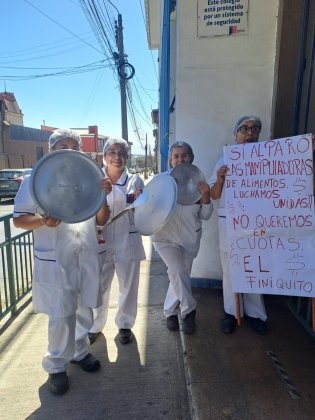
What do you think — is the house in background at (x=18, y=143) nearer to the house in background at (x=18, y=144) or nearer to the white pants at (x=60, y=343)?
the house in background at (x=18, y=144)

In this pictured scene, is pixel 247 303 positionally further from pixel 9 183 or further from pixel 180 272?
pixel 9 183

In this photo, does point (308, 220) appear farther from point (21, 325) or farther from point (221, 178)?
point (21, 325)

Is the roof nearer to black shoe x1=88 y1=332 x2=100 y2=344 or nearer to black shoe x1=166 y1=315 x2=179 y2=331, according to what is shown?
black shoe x1=88 y1=332 x2=100 y2=344

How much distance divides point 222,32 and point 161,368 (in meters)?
3.09

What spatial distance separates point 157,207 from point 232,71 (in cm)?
172

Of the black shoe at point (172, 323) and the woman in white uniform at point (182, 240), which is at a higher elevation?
the woman in white uniform at point (182, 240)

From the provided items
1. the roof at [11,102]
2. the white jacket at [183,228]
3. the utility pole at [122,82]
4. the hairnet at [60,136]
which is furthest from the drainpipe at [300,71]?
the roof at [11,102]

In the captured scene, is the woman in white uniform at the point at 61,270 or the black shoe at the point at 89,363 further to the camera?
the black shoe at the point at 89,363

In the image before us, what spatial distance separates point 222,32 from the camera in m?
3.26

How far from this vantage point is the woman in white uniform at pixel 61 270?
7.13 ft

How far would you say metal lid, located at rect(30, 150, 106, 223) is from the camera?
2023 mm

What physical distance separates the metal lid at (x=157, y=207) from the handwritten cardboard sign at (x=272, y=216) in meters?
0.43

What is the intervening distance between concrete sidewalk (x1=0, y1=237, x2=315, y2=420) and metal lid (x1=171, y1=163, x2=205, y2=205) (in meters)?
1.13

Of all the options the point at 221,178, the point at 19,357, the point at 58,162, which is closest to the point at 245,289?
the point at 221,178
